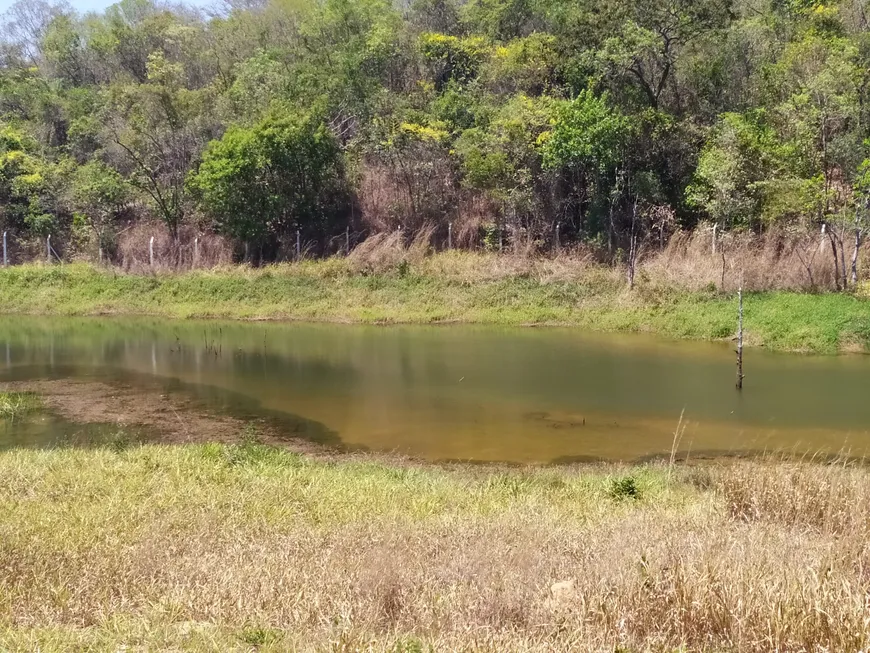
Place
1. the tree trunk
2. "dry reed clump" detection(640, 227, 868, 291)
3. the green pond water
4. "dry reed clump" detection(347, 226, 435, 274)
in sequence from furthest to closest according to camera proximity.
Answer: "dry reed clump" detection(347, 226, 435, 274) → "dry reed clump" detection(640, 227, 868, 291) → the tree trunk → the green pond water

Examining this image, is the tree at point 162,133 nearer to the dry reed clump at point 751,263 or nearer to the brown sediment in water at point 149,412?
the brown sediment in water at point 149,412

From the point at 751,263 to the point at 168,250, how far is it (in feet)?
89.2

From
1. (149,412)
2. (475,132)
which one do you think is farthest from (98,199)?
(149,412)

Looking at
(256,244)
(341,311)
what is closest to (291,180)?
(256,244)

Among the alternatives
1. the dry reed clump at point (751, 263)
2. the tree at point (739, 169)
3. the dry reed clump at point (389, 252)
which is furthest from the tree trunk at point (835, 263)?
the dry reed clump at point (389, 252)

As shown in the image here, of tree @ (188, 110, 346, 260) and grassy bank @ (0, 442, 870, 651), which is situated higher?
tree @ (188, 110, 346, 260)

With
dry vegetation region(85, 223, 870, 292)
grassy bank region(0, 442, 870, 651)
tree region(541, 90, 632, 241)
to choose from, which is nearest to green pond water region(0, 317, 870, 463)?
grassy bank region(0, 442, 870, 651)

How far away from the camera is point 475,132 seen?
30203 mm

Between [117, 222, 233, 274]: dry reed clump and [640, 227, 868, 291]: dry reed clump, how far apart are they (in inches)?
808

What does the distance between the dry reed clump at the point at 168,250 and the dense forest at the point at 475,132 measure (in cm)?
56

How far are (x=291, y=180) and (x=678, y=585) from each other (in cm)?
3136

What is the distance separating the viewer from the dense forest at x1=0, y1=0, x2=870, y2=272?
24.4 metres

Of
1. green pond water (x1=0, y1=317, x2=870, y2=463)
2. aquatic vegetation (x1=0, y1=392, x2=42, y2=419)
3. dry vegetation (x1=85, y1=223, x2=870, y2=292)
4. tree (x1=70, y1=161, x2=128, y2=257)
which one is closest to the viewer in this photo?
green pond water (x1=0, y1=317, x2=870, y2=463)

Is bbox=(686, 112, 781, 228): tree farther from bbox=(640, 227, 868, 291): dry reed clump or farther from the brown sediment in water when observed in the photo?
the brown sediment in water
